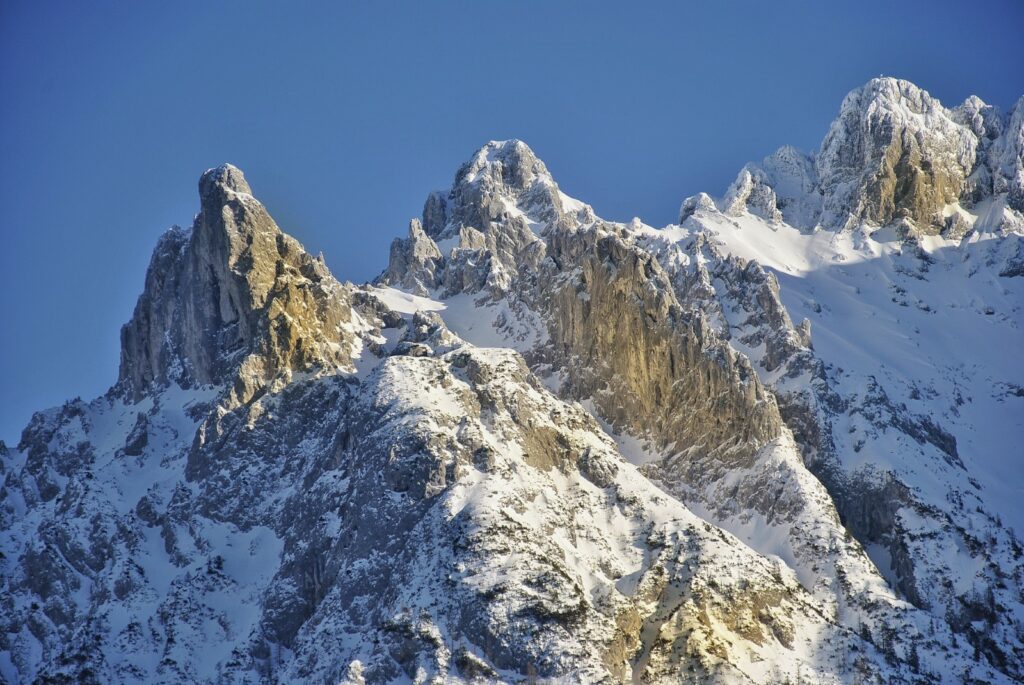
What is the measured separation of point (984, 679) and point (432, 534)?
63243 mm

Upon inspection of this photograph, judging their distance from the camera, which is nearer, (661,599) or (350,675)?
(350,675)

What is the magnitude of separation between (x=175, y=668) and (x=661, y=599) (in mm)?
54867

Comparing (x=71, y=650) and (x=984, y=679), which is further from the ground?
(x=71, y=650)

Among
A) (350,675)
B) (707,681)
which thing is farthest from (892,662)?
(350,675)

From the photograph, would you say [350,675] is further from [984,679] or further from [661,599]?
[984,679]

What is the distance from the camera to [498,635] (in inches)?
6959

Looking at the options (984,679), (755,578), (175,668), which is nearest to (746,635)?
(755,578)

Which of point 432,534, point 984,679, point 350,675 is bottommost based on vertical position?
point 984,679

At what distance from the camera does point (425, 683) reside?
565 feet

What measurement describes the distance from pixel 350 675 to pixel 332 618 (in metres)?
14.9

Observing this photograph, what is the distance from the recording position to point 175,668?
194 metres

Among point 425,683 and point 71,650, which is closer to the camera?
point 425,683

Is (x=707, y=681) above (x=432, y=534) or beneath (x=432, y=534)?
beneath

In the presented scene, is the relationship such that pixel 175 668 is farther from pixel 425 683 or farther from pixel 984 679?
pixel 984 679
